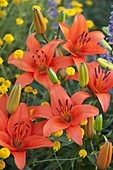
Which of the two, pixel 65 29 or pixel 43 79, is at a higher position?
pixel 65 29

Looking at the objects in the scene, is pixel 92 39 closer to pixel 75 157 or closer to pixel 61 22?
pixel 61 22

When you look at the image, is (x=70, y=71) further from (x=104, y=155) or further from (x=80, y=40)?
(x=104, y=155)

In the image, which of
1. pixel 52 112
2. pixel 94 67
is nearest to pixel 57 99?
pixel 52 112

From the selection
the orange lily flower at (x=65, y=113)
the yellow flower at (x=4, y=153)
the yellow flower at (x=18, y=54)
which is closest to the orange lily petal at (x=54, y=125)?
the orange lily flower at (x=65, y=113)

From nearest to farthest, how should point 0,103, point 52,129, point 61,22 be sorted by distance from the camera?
point 52,129 < point 0,103 < point 61,22

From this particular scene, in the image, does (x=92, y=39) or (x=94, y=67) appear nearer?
(x=94, y=67)

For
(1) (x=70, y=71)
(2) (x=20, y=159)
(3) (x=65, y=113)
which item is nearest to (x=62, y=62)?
(1) (x=70, y=71)
